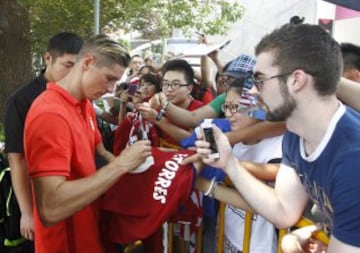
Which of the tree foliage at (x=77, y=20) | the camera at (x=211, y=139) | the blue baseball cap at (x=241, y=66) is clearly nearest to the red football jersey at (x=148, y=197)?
the camera at (x=211, y=139)

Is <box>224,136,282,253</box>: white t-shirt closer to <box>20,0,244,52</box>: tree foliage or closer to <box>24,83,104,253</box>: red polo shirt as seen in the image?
<box>24,83,104,253</box>: red polo shirt

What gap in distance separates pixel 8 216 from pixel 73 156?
1.42 m

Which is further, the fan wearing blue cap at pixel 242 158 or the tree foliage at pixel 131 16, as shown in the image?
the tree foliage at pixel 131 16

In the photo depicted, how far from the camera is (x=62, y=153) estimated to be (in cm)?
217

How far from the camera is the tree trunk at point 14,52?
8.39m

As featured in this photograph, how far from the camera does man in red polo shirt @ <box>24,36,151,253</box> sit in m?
2.16

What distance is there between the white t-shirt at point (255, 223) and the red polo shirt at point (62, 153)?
28.3 inches

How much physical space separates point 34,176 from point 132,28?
11227mm

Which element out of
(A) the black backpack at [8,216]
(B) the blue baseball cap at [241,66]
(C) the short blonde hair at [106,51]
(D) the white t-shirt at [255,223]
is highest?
(C) the short blonde hair at [106,51]

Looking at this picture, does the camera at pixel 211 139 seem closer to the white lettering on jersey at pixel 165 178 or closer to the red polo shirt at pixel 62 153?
the white lettering on jersey at pixel 165 178

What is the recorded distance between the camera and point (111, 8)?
34.3 ft

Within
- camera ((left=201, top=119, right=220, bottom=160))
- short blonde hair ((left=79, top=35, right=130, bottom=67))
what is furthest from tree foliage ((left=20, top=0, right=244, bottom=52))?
camera ((left=201, top=119, right=220, bottom=160))

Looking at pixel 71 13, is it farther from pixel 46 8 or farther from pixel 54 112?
pixel 54 112

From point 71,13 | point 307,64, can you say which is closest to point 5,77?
point 71,13
